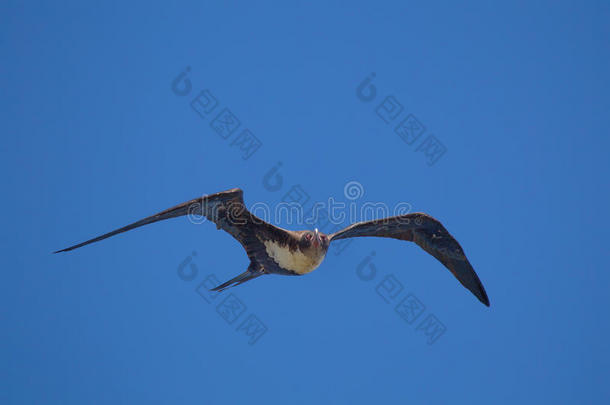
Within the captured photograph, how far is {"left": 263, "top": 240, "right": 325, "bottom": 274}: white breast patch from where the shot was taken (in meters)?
8.84

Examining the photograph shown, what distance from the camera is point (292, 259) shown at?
8.90 metres

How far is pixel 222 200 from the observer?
28.2 feet

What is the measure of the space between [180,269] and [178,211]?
4.76 meters

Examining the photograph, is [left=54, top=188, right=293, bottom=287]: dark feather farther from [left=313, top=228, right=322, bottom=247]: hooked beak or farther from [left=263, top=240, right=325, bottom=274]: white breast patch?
[left=313, top=228, right=322, bottom=247]: hooked beak

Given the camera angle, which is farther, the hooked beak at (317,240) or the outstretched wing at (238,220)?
the hooked beak at (317,240)

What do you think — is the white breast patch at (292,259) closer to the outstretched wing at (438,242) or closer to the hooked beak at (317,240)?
the hooked beak at (317,240)

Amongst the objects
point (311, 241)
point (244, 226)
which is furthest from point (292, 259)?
point (244, 226)

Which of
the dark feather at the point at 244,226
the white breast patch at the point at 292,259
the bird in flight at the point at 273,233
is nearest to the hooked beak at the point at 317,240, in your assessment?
the bird in flight at the point at 273,233

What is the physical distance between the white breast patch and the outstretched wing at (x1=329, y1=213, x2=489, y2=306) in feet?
3.28

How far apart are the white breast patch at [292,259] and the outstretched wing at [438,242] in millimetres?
999

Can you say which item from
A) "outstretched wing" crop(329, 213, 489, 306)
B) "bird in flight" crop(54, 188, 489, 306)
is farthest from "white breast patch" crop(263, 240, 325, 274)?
"outstretched wing" crop(329, 213, 489, 306)

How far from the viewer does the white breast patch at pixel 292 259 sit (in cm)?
884

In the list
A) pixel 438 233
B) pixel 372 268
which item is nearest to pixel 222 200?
pixel 438 233

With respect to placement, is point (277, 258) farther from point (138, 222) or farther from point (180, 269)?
point (180, 269)
